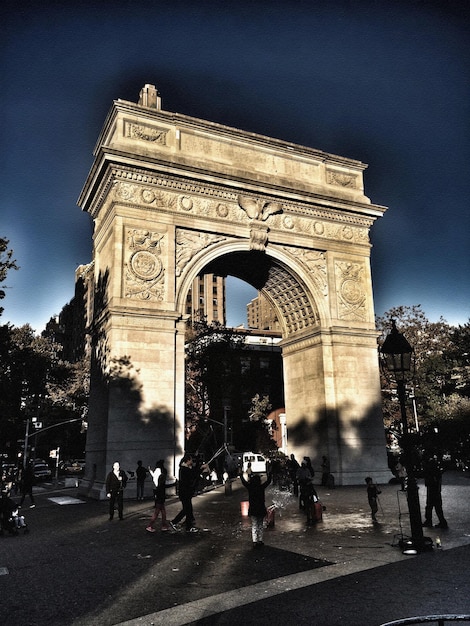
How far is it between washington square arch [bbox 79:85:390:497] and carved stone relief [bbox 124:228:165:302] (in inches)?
2.0

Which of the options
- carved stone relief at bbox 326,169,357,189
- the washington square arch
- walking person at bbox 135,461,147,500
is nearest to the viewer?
walking person at bbox 135,461,147,500

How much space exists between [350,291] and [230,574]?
2227 centimetres

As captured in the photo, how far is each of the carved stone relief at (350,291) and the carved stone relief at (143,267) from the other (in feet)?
33.5

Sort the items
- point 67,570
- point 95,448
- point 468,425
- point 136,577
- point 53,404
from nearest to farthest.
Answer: point 136,577 < point 67,570 < point 95,448 < point 468,425 < point 53,404

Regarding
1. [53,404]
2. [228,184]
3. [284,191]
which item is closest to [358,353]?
[284,191]

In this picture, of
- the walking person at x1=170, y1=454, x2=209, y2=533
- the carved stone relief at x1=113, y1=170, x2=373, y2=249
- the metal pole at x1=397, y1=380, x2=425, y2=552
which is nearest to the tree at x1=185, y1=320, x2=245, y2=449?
the carved stone relief at x1=113, y1=170, x2=373, y2=249

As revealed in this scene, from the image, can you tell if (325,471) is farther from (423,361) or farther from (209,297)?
(209,297)

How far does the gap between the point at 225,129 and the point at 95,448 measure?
57.6ft

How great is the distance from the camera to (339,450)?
25.9 meters

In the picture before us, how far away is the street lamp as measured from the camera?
376 inches

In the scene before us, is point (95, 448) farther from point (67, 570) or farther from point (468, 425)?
point (468, 425)

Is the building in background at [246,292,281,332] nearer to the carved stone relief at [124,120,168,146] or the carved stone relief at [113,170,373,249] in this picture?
the carved stone relief at [113,170,373,249]

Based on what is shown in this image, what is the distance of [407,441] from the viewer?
10.1 meters

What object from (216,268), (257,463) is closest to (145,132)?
(216,268)
